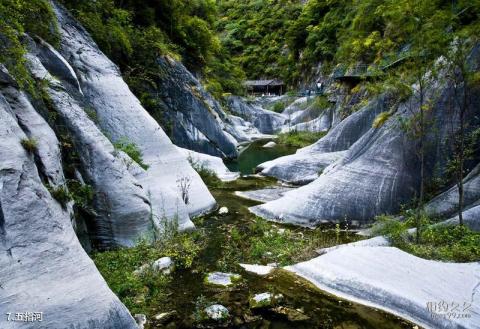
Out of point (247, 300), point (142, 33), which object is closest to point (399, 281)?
point (247, 300)

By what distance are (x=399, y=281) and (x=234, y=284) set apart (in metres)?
3.21

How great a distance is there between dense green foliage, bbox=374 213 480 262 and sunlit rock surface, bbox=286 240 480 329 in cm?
56

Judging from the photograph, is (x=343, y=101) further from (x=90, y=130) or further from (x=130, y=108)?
(x=90, y=130)

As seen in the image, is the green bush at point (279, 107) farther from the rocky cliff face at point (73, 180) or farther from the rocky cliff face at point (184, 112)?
the rocky cliff face at point (73, 180)

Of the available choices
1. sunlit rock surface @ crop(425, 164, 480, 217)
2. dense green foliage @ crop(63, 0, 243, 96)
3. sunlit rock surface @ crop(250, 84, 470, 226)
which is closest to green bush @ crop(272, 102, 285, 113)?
dense green foliage @ crop(63, 0, 243, 96)

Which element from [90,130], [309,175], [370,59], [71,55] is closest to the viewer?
[90,130]

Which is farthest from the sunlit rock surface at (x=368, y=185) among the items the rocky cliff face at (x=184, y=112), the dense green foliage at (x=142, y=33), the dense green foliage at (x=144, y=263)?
the dense green foliage at (x=142, y=33)

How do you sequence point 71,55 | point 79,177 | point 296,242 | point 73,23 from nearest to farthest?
point 79,177 < point 296,242 < point 71,55 < point 73,23

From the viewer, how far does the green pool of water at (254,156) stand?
947 inches

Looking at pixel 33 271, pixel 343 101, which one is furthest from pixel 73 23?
pixel 343 101

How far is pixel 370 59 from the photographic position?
3061cm

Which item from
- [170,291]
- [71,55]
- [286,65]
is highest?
[286,65]

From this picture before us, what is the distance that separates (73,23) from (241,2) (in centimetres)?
7757

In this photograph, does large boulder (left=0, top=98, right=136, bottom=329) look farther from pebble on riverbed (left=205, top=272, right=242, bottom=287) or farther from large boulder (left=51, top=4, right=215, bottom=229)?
large boulder (left=51, top=4, right=215, bottom=229)
